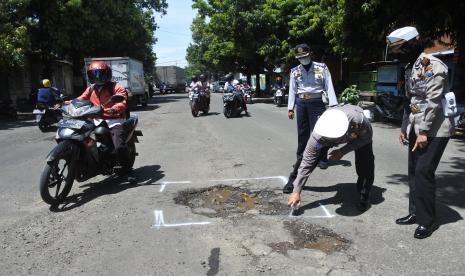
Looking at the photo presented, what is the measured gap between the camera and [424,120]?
4.16 metres

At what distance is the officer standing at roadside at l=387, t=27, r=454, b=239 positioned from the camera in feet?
13.5

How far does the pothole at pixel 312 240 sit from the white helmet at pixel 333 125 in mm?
929

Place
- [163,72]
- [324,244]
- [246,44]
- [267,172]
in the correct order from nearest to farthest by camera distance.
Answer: [324,244] < [267,172] < [246,44] < [163,72]

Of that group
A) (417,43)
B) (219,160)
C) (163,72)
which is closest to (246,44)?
(219,160)

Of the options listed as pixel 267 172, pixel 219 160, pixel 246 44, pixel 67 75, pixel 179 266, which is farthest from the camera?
pixel 67 75

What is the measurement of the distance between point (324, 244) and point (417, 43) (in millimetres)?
2100

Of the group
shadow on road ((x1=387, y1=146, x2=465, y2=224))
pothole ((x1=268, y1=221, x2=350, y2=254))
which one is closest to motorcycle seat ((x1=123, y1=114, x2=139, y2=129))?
pothole ((x1=268, y1=221, x2=350, y2=254))

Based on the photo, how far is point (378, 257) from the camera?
12.6 ft

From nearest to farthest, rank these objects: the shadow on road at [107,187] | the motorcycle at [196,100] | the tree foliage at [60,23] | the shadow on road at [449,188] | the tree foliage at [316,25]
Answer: the shadow on road at [449,188]
the shadow on road at [107,187]
the tree foliage at [316,25]
the motorcycle at [196,100]
the tree foliage at [60,23]

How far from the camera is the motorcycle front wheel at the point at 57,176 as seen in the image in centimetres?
543

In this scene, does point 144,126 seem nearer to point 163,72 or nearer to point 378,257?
point 378,257

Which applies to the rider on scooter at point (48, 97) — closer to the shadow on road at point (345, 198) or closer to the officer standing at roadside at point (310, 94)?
the officer standing at roadside at point (310, 94)

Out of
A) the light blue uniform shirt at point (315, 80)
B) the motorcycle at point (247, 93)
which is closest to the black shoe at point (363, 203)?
the light blue uniform shirt at point (315, 80)

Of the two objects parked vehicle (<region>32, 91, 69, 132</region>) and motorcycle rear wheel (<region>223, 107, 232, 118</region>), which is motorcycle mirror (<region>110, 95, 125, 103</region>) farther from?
motorcycle rear wheel (<region>223, 107, 232, 118</region>)
